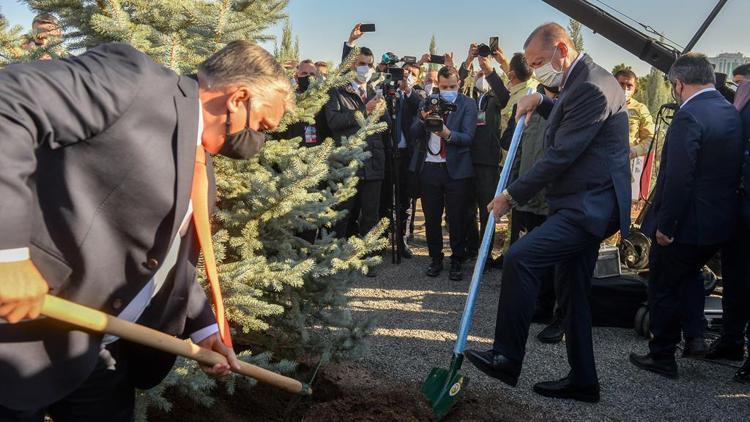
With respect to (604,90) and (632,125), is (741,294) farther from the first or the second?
(632,125)

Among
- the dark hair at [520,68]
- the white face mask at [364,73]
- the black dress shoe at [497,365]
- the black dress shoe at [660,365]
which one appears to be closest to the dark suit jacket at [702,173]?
the black dress shoe at [660,365]

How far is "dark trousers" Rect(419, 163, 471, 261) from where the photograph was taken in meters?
6.77

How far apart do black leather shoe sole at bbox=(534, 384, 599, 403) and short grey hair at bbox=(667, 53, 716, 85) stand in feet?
7.05

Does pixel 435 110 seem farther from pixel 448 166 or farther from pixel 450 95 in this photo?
pixel 448 166

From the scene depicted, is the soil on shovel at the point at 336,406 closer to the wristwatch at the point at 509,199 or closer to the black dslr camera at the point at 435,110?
the wristwatch at the point at 509,199

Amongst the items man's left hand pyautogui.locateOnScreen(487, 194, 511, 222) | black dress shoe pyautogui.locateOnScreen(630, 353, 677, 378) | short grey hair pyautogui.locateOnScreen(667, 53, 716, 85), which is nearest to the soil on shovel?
man's left hand pyautogui.locateOnScreen(487, 194, 511, 222)

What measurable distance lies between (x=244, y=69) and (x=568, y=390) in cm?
291

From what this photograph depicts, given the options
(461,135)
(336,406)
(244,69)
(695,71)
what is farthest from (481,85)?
(244,69)

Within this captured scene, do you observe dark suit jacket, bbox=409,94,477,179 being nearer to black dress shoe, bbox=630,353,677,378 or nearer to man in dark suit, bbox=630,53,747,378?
man in dark suit, bbox=630,53,747,378

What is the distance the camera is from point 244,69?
6.15 ft

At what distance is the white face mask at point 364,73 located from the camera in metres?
7.00

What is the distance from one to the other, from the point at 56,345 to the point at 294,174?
1550 millimetres

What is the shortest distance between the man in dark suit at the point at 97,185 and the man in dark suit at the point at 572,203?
2035mm

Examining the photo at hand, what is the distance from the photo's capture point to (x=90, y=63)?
1619 millimetres
